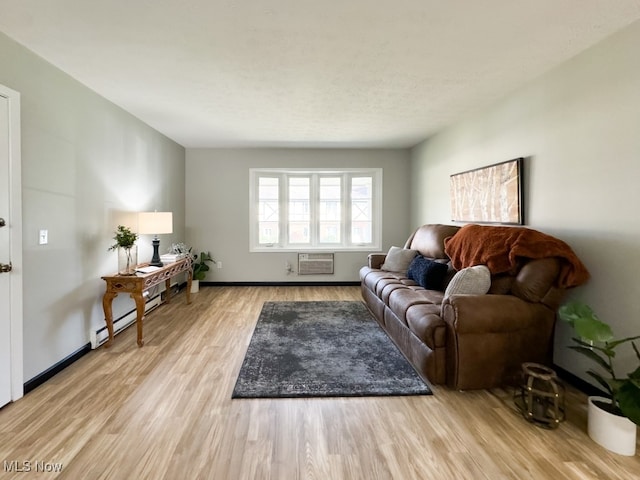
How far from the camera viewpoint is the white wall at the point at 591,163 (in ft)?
6.71

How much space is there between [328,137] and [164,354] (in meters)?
3.55

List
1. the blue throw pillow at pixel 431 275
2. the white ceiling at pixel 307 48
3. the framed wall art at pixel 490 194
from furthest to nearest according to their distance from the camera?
the blue throw pillow at pixel 431 275 → the framed wall art at pixel 490 194 → the white ceiling at pixel 307 48

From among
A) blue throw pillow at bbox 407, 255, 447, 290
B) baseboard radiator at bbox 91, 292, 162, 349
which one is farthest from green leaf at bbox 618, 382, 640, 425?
baseboard radiator at bbox 91, 292, 162, 349

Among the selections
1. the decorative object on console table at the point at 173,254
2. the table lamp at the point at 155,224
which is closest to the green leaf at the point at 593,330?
the table lamp at the point at 155,224

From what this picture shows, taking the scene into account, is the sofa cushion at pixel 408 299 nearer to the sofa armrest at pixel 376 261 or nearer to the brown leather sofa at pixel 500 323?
the brown leather sofa at pixel 500 323

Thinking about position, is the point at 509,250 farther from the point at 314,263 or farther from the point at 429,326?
the point at 314,263

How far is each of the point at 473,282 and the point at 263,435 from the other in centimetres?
185

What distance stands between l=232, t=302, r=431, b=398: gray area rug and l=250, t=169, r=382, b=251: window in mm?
2011

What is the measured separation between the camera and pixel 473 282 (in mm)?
2543

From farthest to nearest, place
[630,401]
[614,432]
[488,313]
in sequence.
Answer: [488,313], [614,432], [630,401]

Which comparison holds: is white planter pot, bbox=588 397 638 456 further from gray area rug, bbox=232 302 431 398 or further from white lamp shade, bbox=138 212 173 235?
white lamp shade, bbox=138 212 173 235

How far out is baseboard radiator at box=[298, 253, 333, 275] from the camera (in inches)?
226

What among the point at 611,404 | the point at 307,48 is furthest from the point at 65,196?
the point at 611,404

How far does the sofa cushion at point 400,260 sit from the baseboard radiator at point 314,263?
154cm
